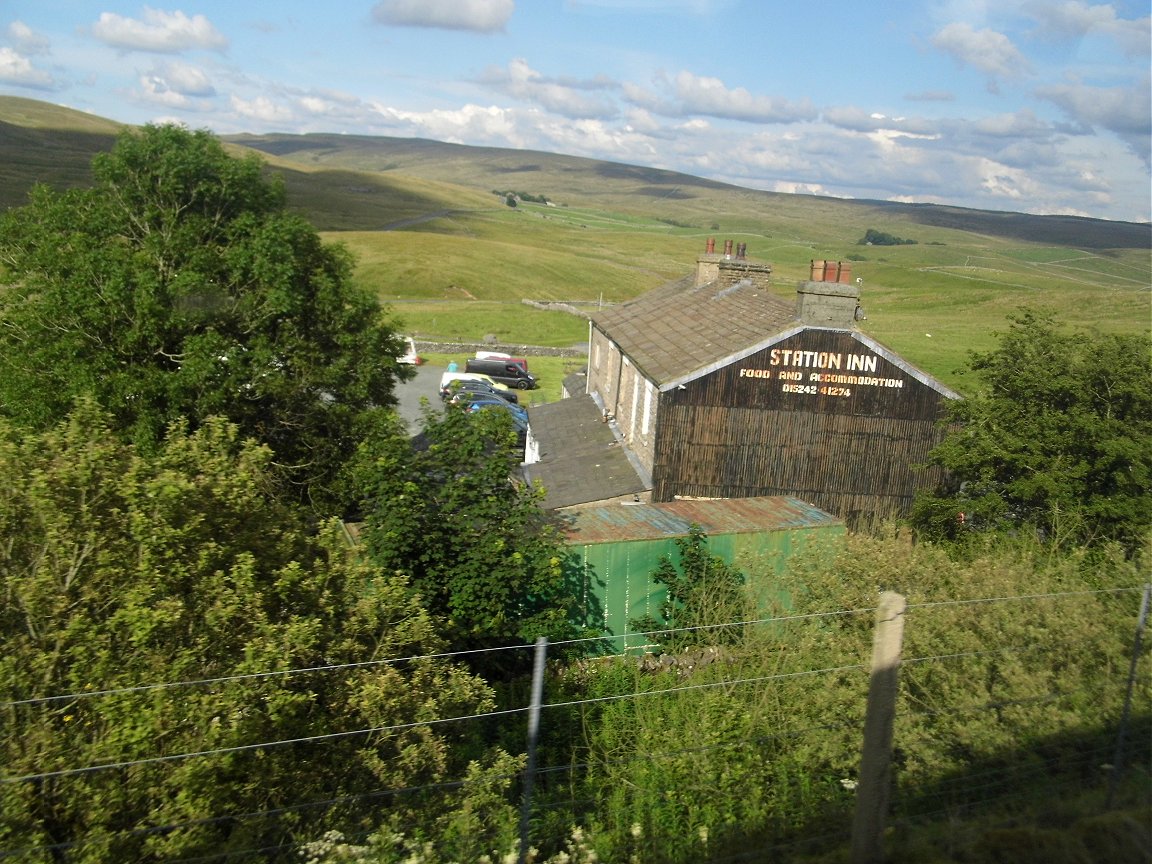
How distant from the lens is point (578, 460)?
78.7ft

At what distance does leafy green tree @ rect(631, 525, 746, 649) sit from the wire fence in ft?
6.49

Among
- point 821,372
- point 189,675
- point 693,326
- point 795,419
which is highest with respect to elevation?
point 693,326

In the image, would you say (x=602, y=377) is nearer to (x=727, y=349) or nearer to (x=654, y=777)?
(x=727, y=349)

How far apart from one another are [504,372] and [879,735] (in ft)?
149

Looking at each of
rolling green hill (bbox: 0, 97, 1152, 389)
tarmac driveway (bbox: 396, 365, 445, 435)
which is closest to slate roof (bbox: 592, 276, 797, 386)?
rolling green hill (bbox: 0, 97, 1152, 389)

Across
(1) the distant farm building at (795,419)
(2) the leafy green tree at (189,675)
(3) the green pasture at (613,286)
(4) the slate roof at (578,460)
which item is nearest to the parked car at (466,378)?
(3) the green pasture at (613,286)

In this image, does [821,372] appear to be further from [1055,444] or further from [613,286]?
[613,286]

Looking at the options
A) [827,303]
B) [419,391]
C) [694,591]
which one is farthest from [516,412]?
[694,591]

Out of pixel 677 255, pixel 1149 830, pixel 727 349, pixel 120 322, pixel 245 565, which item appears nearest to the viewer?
pixel 1149 830

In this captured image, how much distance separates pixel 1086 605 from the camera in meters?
11.2

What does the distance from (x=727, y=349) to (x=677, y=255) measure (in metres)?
144

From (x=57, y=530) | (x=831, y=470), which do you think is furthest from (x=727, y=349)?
(x=57, y=530)

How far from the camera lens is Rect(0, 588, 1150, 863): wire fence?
7.82 meters

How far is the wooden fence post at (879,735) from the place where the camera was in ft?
19.9
